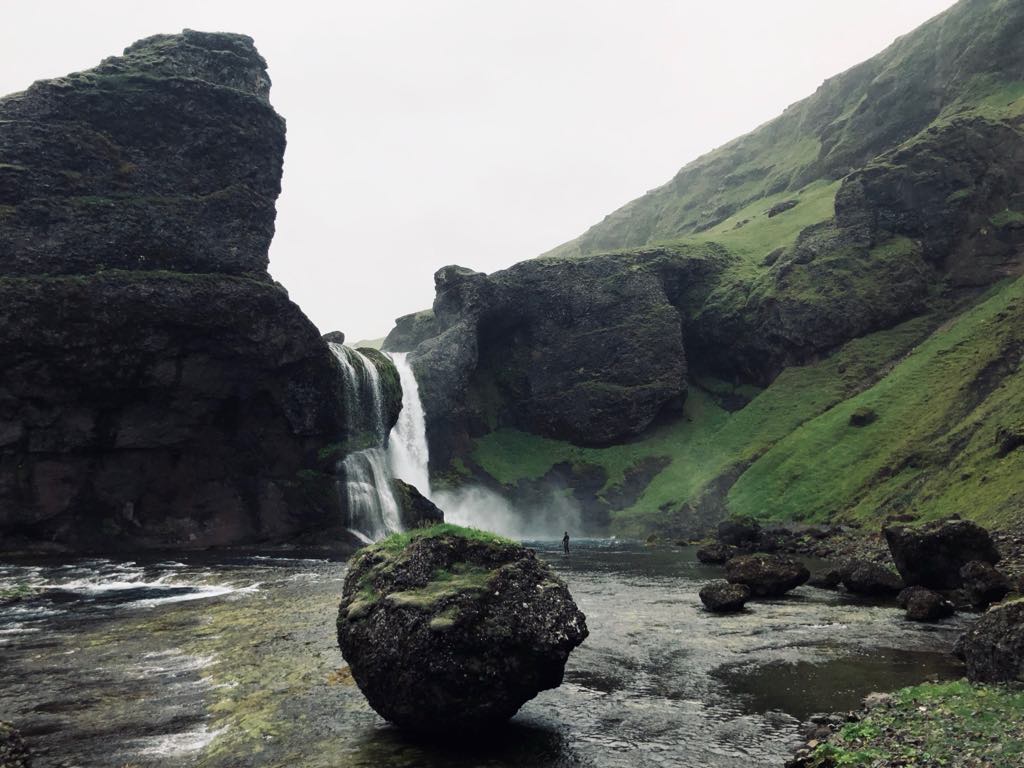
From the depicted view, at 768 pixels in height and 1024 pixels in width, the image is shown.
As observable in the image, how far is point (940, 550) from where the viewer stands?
32.2m

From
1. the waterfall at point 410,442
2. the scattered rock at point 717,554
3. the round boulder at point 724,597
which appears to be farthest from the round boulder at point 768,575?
the waterfall at point 410,442

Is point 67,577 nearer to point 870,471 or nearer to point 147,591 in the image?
point 147,591

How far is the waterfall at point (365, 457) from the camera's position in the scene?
7425cm

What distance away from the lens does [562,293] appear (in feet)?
415

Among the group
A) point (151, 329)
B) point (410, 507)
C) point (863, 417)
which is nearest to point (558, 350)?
point (410, 507)

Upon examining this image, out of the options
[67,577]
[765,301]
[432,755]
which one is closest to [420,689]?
[432,755]

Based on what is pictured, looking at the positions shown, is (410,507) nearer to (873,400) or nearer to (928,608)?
(928,608)

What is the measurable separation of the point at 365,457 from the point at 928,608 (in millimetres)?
61018

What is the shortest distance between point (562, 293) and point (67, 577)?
9606cm

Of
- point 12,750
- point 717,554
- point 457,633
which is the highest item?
point 457,633

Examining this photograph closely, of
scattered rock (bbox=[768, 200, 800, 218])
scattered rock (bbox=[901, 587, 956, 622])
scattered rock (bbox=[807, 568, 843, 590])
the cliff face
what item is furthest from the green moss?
scattered rock (bbox=[768, 200, 800, 218])

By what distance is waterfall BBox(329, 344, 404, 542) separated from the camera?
7425 centimetres

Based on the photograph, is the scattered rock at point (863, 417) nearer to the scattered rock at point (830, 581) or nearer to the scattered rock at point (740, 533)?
the scattered rock at point (740, 533)

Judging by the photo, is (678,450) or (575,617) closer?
(575,617)
